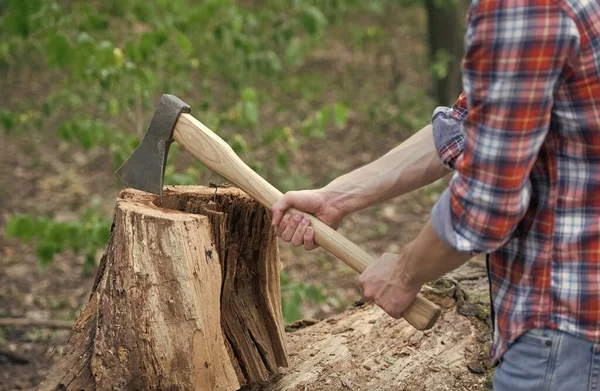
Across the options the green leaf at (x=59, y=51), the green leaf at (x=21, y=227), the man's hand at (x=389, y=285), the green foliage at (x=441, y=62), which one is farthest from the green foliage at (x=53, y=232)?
the green foliage at (x=441, y=62)

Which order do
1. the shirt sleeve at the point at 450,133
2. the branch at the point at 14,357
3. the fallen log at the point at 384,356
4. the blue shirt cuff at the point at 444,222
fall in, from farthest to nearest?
the branch at the point at 14,357 < the fallen log at the point at 384,356 < the shirt sleeve at the point at 450,133 < the blue shirt cuff at the point at 444,222

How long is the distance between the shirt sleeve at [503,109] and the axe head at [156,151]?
1.27m

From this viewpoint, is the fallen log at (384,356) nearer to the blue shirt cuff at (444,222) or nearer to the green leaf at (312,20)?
the blue shirt cuff at (444,222)

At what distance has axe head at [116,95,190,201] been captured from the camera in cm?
267

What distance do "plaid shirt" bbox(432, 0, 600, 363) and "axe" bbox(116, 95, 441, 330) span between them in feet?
2.70

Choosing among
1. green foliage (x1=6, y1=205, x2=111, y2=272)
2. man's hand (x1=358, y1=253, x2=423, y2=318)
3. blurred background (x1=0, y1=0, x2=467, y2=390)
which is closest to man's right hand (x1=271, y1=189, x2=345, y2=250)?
man's hand (x1=358, y1=253, x2=423, y2=318)

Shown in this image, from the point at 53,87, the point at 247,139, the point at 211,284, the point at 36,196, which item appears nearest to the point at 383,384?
the point at 211,284

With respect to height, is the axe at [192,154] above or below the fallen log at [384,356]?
above

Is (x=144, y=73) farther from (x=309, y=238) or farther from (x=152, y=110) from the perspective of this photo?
(x=152, y=110)

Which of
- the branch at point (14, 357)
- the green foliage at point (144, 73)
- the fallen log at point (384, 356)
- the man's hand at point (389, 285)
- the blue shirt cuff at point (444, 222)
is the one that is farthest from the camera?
the branch at point (14, 357)

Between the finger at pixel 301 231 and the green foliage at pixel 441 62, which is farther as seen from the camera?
the green foliage at pixel 441 62

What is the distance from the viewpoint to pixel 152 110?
6625 millimetres

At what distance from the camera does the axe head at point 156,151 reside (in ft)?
8.75

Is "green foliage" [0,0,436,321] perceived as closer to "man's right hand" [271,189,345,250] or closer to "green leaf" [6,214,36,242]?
"green leaf" [6,214,36,242]
